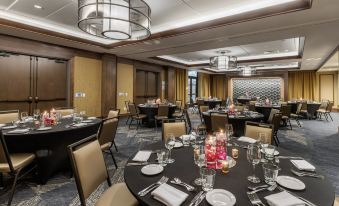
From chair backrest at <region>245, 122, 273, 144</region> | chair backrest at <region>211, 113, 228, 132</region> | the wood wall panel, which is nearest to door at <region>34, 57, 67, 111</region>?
the wood wall panel

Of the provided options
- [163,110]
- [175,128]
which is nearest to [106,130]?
[175,128]

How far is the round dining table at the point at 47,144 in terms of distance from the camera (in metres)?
2.56

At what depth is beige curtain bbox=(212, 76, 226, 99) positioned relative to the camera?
1623 centimetres

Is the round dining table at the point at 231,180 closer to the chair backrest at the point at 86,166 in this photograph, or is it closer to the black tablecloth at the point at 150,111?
the chair backrest at the point at 86,166

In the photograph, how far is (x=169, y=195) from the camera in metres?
1.14

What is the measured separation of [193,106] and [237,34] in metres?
9.02

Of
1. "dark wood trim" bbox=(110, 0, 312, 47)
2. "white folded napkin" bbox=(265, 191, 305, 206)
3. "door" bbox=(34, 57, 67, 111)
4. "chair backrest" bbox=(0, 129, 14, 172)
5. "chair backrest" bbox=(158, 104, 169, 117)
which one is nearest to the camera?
"white folded napkin" bbox=(265, 191, 305, 206)

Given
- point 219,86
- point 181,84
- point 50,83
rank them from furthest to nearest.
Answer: point 219,86 → point 181,84 → point 50,83

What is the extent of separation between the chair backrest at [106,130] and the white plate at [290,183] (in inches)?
90.9

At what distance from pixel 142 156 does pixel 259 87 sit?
1503 cm

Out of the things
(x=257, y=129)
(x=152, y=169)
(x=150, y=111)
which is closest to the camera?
(x=152, y=169)

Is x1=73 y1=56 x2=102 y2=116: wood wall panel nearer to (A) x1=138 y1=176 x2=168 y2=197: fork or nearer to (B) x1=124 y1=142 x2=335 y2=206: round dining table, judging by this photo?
(B) x1=124 y1=142 x2=335 y2=206: round dining table

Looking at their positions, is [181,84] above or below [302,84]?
below

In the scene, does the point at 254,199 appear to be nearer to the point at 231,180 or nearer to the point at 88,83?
the point at 231,180
